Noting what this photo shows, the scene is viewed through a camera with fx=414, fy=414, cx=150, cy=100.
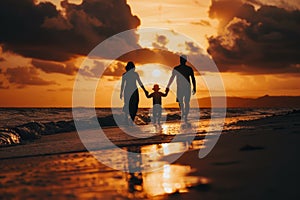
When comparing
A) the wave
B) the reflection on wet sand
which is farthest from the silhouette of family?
the reflection on wet sand

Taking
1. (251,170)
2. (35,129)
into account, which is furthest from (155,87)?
(251,170)

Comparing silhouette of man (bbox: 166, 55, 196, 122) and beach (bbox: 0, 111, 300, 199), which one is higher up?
silhouette of man (bbox: 166, 55, 196, 122)

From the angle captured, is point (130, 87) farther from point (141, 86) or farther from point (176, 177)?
point (176, 177)

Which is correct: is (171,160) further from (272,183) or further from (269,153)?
(272,183)

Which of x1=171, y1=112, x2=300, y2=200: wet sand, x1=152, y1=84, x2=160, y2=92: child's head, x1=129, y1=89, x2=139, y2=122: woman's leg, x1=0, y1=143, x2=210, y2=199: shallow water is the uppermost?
x1=152, y1=84, x2=160, y2=92: child's head

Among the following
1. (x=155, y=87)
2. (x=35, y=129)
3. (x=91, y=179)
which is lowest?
(x=91, y=179)

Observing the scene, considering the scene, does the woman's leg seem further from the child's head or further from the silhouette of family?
the child's head

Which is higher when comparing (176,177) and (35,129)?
(35,129)

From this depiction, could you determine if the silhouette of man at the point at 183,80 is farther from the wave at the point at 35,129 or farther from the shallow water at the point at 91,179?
the shallow water at the point at 91,179

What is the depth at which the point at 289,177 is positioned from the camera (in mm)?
4352

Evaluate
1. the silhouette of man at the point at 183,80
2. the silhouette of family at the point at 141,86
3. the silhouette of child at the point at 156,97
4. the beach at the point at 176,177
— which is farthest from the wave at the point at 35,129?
the beach at the point at 176,177

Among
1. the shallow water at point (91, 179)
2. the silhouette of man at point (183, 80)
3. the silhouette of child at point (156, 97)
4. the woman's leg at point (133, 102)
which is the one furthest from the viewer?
the silhouette of child at point (156, 97)

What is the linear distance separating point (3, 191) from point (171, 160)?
2.82 meters

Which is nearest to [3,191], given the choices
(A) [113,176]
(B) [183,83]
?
(A) [113,176]
